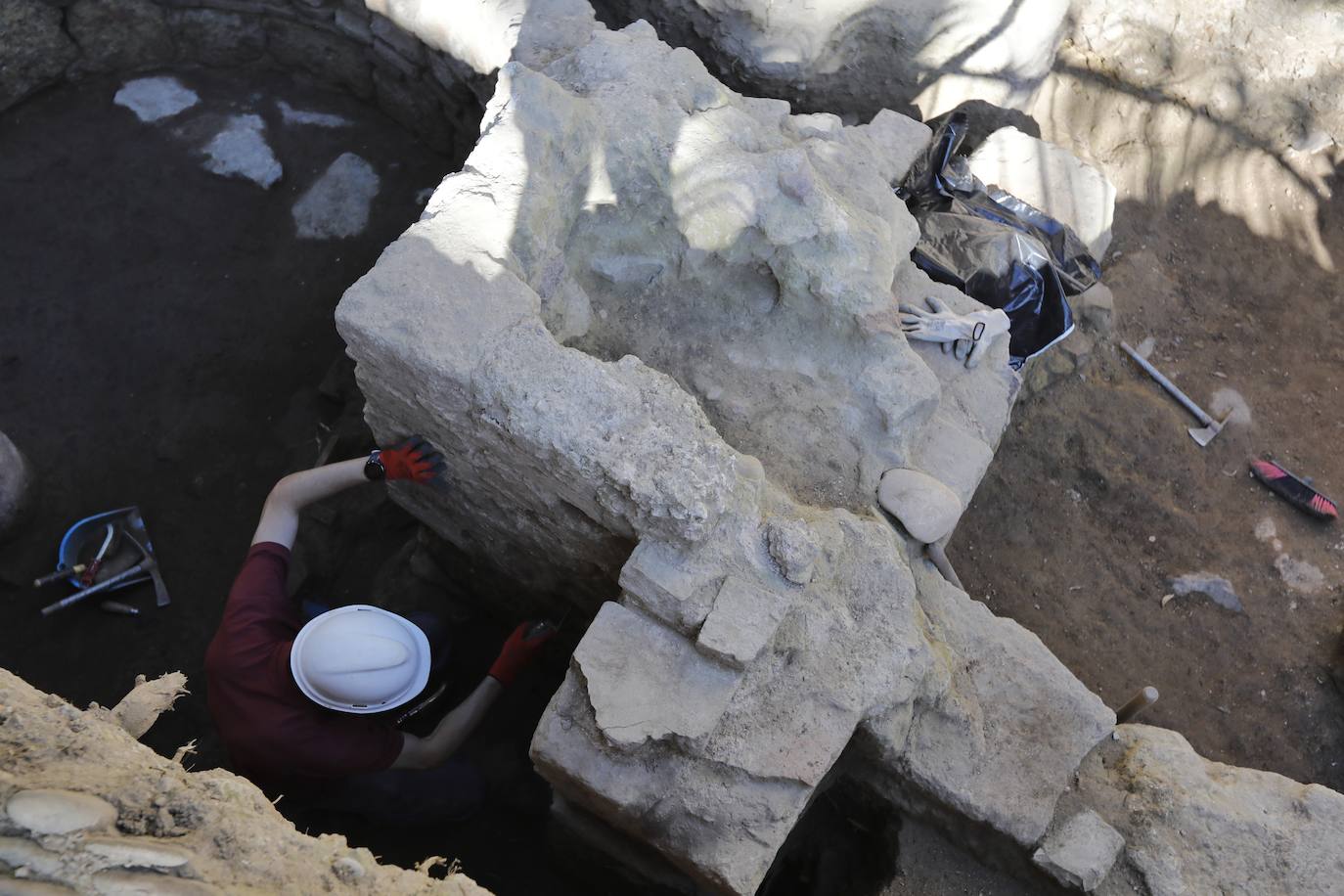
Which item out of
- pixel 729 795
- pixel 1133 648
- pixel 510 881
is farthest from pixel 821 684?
pixel 1133 648

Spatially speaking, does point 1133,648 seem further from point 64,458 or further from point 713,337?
point 64,458

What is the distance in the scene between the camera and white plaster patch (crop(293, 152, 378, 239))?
5.30 meters

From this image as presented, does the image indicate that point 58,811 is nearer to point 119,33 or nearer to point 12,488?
point 12,488

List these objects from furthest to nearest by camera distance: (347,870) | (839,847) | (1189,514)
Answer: (1189,514), (839,847), (347,870)

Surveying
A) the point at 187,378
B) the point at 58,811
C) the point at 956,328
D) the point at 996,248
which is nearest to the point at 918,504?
the point at 956,328

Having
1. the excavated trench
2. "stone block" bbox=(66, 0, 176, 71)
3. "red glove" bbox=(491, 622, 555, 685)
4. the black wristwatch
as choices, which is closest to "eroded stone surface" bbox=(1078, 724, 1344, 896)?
the excavated trench

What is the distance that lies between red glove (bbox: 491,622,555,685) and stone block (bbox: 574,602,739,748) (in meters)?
0.86

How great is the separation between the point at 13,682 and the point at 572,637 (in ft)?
7.50

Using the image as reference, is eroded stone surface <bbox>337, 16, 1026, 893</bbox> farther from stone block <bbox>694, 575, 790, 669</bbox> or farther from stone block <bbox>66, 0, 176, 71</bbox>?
stone block <bbox>66, 0, 176, 71</bbox>

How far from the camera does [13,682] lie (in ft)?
5.91

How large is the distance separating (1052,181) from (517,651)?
151 inches

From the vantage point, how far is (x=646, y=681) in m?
2.78

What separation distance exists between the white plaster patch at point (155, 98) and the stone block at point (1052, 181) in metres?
4.43

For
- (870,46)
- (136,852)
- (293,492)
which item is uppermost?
(136,852)
